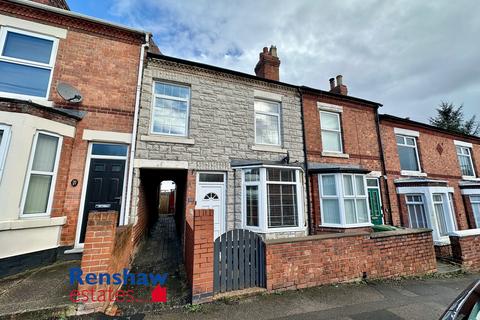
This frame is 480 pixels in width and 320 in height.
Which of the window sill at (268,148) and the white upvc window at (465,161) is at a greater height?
the white upvc window at (465,161)

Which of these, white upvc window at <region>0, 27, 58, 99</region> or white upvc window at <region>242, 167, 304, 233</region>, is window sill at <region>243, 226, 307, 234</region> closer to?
white upvc window at <region>242, 167, 304, 233</region>

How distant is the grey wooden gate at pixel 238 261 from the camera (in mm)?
3811

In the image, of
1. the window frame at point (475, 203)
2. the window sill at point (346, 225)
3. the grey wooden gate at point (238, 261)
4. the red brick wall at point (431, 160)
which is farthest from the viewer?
the window frame at point (475, 203)

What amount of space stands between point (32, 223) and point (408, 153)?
15146 millimetres

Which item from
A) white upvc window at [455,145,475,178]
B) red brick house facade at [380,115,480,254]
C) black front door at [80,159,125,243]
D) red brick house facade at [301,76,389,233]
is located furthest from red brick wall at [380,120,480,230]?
black front door at [80,159,125,243]

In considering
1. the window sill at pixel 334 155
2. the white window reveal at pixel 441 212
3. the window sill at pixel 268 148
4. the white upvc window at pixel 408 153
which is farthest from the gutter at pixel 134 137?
the white window reveal at pixel 441 212

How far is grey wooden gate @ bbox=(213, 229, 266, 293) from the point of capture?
381 centimetres

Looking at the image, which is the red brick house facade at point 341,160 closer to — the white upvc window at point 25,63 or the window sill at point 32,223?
the window sill at point 32,223

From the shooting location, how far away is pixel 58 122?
5.11m

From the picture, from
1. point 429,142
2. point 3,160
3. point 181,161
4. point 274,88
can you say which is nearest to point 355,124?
point 274,88

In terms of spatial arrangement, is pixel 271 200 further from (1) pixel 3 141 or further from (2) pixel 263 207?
(1) pixel 3 141

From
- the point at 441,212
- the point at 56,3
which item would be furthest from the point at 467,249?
the point at 56,3

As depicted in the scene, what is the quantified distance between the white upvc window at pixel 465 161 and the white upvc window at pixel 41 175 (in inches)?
771

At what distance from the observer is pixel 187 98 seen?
7234 millimetres
